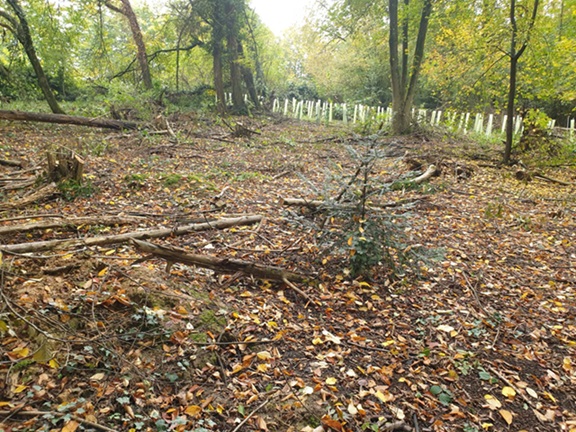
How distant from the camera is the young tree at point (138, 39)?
48.1ft

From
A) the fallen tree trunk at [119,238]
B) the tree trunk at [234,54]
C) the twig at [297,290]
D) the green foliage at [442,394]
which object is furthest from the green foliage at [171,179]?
the tree trunk at [234,54]

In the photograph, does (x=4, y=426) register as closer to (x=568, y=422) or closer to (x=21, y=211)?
(x=568, y=422)

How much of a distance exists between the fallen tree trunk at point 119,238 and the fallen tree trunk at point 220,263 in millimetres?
281

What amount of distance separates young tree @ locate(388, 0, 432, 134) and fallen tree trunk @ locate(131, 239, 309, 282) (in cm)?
1081

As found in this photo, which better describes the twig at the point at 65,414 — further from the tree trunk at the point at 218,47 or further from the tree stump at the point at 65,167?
the tree trunk at the point at 218,47

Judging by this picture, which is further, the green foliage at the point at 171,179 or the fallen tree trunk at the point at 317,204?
the green foliage at the point at 171,179

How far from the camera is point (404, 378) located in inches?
106

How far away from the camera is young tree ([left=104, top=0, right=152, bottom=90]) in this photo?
48.1 ft

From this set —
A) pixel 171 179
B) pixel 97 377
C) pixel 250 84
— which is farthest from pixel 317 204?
pixel 250 84

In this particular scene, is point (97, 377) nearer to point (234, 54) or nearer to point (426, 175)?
point (426, 175)

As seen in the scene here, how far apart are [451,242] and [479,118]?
14659mm

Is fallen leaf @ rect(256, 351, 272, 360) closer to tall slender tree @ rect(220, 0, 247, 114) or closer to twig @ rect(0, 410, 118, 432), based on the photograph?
twig @ rect(0, 410, 118, 432)

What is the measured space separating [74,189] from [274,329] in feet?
13.8

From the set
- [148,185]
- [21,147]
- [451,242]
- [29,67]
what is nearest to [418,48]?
[451,242]
